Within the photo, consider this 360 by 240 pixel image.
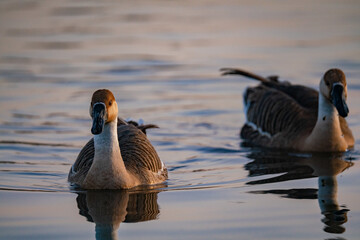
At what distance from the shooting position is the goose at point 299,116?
1377 centimetres

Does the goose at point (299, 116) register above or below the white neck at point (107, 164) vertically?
above

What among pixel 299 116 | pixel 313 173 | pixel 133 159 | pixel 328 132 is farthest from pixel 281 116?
pixel 133 159

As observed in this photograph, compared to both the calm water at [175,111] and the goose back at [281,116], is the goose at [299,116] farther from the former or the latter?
the calm water at [175,111]

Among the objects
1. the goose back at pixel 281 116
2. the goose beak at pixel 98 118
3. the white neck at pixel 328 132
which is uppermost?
the goose back at pixel 281 116

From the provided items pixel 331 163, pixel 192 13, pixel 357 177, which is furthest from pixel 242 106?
pixel 192 13

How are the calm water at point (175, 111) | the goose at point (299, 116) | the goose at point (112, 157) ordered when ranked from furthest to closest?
the goose at point (299, 116), the goose at point (112, 157), the calm water at point (175, 111)

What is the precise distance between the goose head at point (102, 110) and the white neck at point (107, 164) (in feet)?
0.69

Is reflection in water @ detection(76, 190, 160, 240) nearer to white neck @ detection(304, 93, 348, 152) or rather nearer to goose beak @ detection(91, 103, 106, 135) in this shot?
goose beak @ detection(91, 103, 106, 135)

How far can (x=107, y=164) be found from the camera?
10844 mm

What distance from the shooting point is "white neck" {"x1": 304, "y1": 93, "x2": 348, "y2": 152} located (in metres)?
14.0

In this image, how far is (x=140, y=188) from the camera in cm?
1125

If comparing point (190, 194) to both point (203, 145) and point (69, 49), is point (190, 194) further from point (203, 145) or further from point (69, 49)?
point (69, 49)

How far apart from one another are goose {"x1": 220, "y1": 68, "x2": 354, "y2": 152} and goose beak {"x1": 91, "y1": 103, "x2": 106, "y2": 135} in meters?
4.35

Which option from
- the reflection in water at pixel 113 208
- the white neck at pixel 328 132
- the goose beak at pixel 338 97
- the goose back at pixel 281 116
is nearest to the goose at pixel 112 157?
the reflection in water at pixel 113 208
